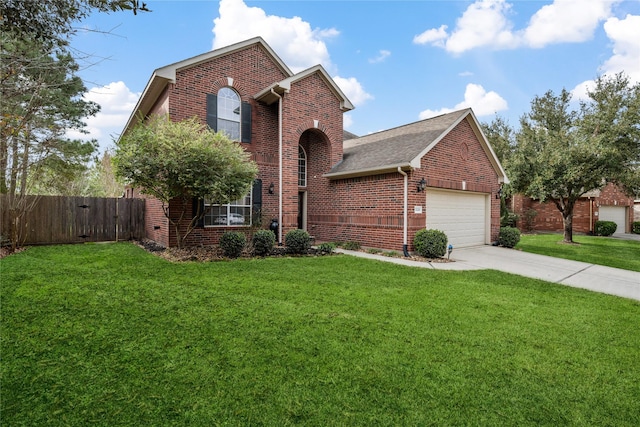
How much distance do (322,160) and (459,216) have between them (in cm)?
578

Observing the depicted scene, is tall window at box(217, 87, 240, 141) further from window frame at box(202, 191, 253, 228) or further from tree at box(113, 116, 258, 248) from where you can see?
tree at box(113, 116, 258, 248)

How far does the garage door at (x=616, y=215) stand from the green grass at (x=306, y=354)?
2458 cm

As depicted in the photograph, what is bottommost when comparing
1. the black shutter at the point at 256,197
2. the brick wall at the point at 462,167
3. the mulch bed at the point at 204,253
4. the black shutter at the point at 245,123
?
the mulch bed at the point at 204,253

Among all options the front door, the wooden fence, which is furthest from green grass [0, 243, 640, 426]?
the front door

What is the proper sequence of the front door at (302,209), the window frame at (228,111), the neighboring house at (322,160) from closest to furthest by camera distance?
the neighboring house at (322,160)
the window frame at (228,111)
the front door at (302,209)

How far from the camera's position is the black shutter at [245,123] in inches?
431

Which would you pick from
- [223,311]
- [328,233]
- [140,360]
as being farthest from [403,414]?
[328,233]

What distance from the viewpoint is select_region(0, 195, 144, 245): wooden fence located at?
32.8 ft

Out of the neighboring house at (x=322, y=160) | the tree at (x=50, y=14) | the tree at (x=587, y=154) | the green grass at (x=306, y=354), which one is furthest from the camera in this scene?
the tree at (x=587, y=154)

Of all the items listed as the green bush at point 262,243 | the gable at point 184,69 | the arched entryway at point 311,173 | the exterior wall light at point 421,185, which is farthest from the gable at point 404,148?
the gable at point 184,69

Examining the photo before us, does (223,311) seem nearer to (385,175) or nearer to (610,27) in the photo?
(385,175)

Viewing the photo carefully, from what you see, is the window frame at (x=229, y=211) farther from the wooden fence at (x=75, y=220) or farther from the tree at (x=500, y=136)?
the tree at (x=500, y=136)

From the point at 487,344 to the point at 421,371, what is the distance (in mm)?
1145

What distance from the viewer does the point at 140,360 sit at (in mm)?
2924
